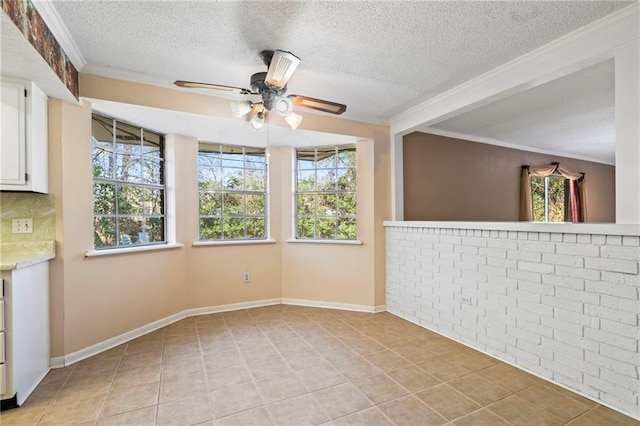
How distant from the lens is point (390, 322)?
11.6 feet

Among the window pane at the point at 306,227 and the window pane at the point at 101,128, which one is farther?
the window pane at the point at 306,227

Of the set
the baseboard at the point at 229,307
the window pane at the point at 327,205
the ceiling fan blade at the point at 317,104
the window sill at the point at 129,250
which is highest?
the ceiling fan blade at the point at 317,104

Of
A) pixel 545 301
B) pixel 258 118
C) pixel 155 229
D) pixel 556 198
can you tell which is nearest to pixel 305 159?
pixel 258 118

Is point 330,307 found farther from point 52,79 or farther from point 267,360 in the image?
point 52,79

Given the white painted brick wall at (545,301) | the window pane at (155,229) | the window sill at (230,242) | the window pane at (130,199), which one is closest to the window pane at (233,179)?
the window sill at (230,242)

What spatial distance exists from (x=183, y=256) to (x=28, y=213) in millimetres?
1526

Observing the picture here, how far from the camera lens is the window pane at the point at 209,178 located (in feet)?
13.0

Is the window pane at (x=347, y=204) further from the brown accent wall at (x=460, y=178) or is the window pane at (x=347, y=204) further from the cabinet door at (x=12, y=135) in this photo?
the cabinet door at (x=12, y=135)

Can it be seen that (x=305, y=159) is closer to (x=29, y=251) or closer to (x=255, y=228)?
(x=255, y=228)

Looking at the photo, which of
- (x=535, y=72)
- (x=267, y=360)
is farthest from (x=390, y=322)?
(x=535, y=72)

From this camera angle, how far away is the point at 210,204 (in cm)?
400

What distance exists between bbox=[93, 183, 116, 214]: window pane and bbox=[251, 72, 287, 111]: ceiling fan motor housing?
1.88 metres

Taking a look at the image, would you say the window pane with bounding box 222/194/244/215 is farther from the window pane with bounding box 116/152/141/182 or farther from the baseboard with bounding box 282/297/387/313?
the baseboard with bounding box 282/297/387/313

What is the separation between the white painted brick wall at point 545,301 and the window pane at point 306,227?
1.47 metres
